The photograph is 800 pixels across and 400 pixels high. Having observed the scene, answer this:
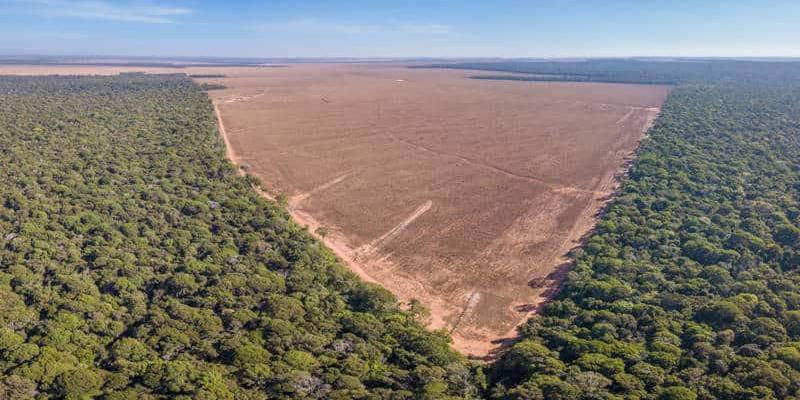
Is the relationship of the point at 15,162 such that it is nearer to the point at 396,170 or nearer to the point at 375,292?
the point at 396,170

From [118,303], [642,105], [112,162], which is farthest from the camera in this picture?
[642,105]

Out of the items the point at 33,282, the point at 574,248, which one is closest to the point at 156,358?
the point at 33,282

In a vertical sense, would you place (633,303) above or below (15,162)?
below

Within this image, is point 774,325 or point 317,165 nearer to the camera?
point 774,325

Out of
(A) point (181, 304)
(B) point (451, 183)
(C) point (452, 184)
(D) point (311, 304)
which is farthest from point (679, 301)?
(B) point (451, 183)

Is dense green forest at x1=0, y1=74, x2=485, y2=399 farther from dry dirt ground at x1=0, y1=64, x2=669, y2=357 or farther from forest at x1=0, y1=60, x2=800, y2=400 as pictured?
dry dirt ground at x1=0, y1=64, x2=669, y2=357

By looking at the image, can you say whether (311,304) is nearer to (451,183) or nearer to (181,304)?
(181,304)
